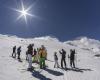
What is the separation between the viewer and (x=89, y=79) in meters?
22.8

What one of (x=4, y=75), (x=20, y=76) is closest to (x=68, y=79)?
(x=20, y=76)

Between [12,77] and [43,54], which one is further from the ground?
[43,54]

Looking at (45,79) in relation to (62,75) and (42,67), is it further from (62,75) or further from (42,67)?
(42,67)

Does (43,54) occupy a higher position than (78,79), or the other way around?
(43,54)

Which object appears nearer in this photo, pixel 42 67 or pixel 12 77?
pixel 12 77

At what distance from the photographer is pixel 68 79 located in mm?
A: 21469

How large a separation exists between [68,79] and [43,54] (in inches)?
200

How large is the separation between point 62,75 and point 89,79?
8.84 feet

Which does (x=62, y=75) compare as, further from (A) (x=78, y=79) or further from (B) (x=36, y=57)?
(B) (x=36, y=57)

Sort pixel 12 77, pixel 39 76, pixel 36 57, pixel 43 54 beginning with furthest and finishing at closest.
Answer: pixel 36 57 → pixel 43 54 → pixel 39 76 → pixel 12 77

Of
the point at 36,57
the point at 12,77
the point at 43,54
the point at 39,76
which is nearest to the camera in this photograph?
the point at 12,77

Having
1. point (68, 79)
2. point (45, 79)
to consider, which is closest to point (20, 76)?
point (45, 79)

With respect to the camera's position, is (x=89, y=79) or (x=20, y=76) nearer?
(x=20, y=76)

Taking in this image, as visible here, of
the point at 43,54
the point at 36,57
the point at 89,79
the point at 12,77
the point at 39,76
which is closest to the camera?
the point at 12,77
